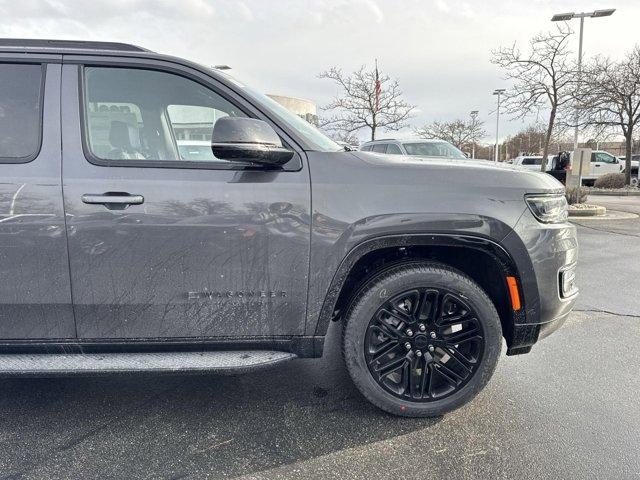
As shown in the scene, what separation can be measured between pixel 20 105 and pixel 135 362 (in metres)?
1.49

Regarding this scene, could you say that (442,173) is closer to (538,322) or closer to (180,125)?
(538,322)

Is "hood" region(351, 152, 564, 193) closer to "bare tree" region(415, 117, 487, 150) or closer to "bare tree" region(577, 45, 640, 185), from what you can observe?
"bare tree" region(577, 45, 640, 185)

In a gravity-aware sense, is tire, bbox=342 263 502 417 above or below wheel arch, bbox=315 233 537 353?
below

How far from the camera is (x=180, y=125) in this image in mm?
2709

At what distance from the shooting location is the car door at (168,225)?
229cm

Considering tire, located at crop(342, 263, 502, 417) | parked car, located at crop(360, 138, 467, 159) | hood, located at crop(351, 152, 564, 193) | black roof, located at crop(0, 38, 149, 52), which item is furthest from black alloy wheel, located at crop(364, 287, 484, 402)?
parked car, located at crop(360, 138, 467, 159)

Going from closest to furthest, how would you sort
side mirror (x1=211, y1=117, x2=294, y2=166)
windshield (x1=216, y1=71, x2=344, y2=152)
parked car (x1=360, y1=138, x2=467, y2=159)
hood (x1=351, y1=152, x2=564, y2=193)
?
side mirror (x1=211, y1=117, x2=294, y2=166), hood (x1=351, y1=152, x2=564, y2=193), windshield (x1=216, y1=71, x2=344, y2=152), parked car (x1=360, y1=138, x2=467, y2=159)

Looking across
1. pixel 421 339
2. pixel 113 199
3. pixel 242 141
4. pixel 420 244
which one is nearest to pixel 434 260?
pixel 420 244

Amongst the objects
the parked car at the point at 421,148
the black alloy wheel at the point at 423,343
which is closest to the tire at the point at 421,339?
the black alloy wheel at the point at 423,343

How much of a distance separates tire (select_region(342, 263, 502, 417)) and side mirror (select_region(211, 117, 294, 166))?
0.92m

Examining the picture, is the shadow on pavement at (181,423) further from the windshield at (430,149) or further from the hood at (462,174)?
the windshield at (430,149)

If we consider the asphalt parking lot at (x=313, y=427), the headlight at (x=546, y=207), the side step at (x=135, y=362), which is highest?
the headlight at (x=546, y=207)

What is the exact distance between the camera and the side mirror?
2.21 metres

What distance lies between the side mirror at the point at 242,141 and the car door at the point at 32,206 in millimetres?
840
